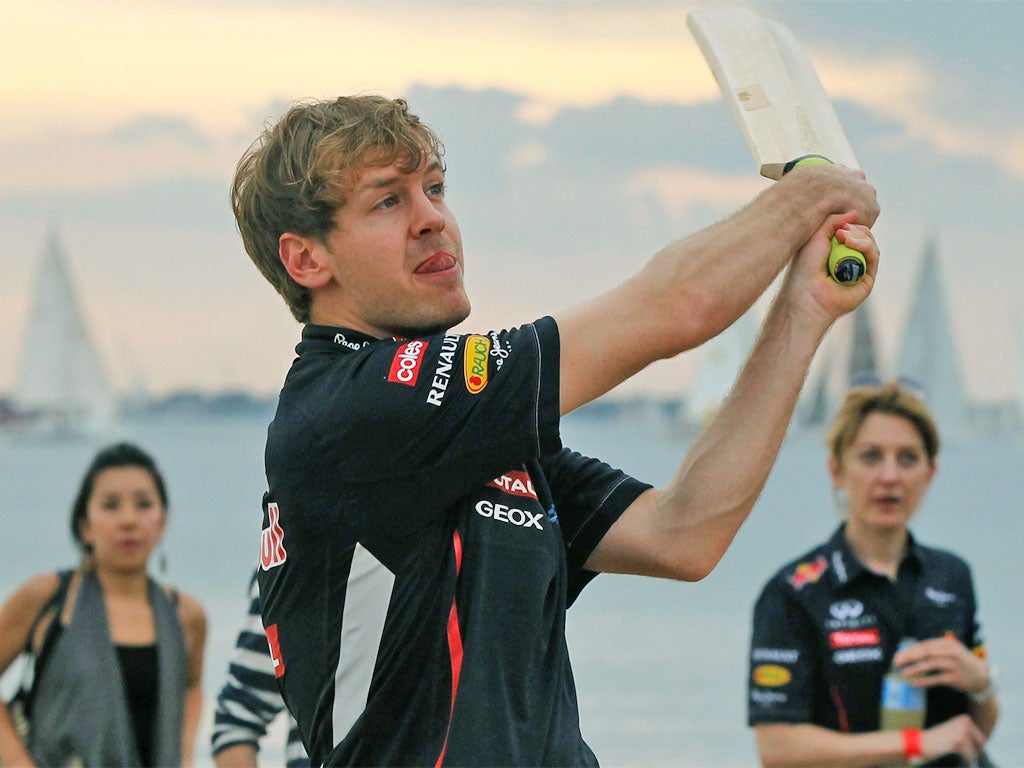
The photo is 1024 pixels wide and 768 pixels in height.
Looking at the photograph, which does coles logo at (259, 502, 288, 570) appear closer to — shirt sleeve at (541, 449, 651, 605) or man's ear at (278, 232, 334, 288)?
man's ear at (278, 232, 334, 288)

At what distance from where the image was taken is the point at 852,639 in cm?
425

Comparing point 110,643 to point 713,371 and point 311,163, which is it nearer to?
point 311,163

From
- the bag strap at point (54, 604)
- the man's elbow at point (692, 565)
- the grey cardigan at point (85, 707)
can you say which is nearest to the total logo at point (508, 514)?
the man's elbow at point (692, 565)

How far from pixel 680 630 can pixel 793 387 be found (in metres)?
22.0

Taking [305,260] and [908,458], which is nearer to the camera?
[305,260]

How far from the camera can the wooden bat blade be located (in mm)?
2801

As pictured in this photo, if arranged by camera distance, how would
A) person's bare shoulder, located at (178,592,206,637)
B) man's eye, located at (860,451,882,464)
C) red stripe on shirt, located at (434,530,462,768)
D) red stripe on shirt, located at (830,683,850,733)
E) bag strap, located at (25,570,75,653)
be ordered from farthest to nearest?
person's bare shoulder, located at (178,592,206,637) < bag strap, located at (25,570,75,653) < man's eye, located at (860,451,882,464) < red stripe on shirt, located at (830,683,850,733) < red stripe on shirt, located at (434,530,462,768)

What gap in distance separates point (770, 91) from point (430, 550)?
110 centimetres

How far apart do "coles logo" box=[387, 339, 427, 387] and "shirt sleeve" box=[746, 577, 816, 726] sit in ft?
7.17

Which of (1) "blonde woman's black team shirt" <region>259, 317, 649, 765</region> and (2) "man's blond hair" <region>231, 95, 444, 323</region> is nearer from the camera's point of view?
(1) "blonde woman's black team shirt" <region>259, 317, 649, 765</region>

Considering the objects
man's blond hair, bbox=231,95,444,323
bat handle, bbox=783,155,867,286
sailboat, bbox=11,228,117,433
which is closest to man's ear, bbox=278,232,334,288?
man's blond hair, bbox=231,95,444,323

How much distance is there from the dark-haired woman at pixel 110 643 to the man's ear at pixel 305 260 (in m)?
2.71

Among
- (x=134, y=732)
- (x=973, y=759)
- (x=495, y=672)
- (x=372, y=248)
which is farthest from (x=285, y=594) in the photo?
(x=134, y=732)

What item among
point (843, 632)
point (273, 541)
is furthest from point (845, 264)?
point (843, 632)
